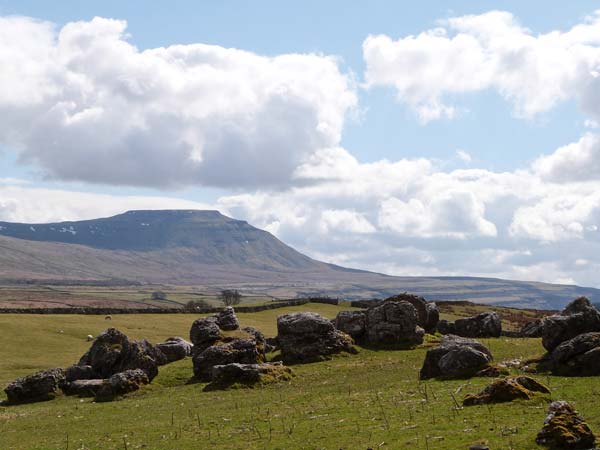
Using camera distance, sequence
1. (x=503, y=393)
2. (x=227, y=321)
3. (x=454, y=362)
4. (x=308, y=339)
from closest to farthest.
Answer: (x=503, y=393) < (x=454, y=362) < (x=308, y=339) < (x=227, y=321)

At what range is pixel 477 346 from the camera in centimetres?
5369

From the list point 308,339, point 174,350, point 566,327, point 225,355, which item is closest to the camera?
point 566,327

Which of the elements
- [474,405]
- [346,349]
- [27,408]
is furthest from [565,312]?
[27,408]

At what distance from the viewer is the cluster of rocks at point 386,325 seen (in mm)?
75250

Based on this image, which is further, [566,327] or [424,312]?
[424,312]

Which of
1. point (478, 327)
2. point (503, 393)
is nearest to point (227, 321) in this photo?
point (478, 327)

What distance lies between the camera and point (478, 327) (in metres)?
86.5

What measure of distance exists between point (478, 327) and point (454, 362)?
40.5m

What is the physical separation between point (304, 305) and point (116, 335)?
247ft

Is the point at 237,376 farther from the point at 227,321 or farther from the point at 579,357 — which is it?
the point at 579,357

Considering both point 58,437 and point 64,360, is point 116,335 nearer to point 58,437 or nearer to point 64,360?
point 64,360

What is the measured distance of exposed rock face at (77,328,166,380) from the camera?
2416 inches

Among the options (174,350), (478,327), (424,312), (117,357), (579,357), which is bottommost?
(174,350)

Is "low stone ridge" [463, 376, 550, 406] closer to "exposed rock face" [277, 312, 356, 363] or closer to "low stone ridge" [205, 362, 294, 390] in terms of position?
"low stone ridge" [205, 362, 294, 390]
